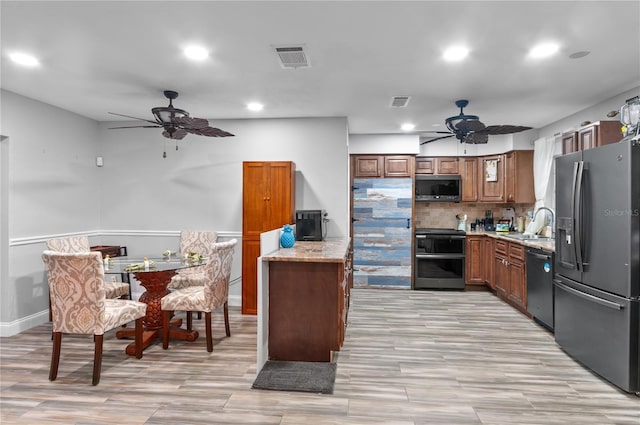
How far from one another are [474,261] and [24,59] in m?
6.09

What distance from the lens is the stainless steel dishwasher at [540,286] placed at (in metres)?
4.03

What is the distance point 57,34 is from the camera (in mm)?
2732

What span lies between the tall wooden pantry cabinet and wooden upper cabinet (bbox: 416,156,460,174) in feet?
8.87

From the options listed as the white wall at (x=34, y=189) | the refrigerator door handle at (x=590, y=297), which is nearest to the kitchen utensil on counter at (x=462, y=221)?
the refrigerator door handle at (x=590, y=297)

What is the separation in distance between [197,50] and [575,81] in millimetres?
3436

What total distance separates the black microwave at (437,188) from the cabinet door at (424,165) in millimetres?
91

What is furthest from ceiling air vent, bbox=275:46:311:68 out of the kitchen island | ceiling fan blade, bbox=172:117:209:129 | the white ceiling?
the kitchen island

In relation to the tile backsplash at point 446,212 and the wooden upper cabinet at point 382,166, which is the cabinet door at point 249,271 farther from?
the tile backsplash at point 446,212

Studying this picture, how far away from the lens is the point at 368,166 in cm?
639

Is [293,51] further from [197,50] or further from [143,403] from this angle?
[143,403]

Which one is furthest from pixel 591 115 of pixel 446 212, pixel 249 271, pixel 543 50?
pixel 249 271

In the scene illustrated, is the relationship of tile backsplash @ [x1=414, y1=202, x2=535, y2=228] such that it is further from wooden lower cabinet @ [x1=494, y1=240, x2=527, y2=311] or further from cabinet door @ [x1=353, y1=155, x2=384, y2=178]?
wooden lower cabinet @ [x1=494, y1=240, x2=527, y2=311]

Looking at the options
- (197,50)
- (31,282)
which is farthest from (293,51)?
(31,282)

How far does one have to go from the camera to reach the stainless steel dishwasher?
4.03 metres
